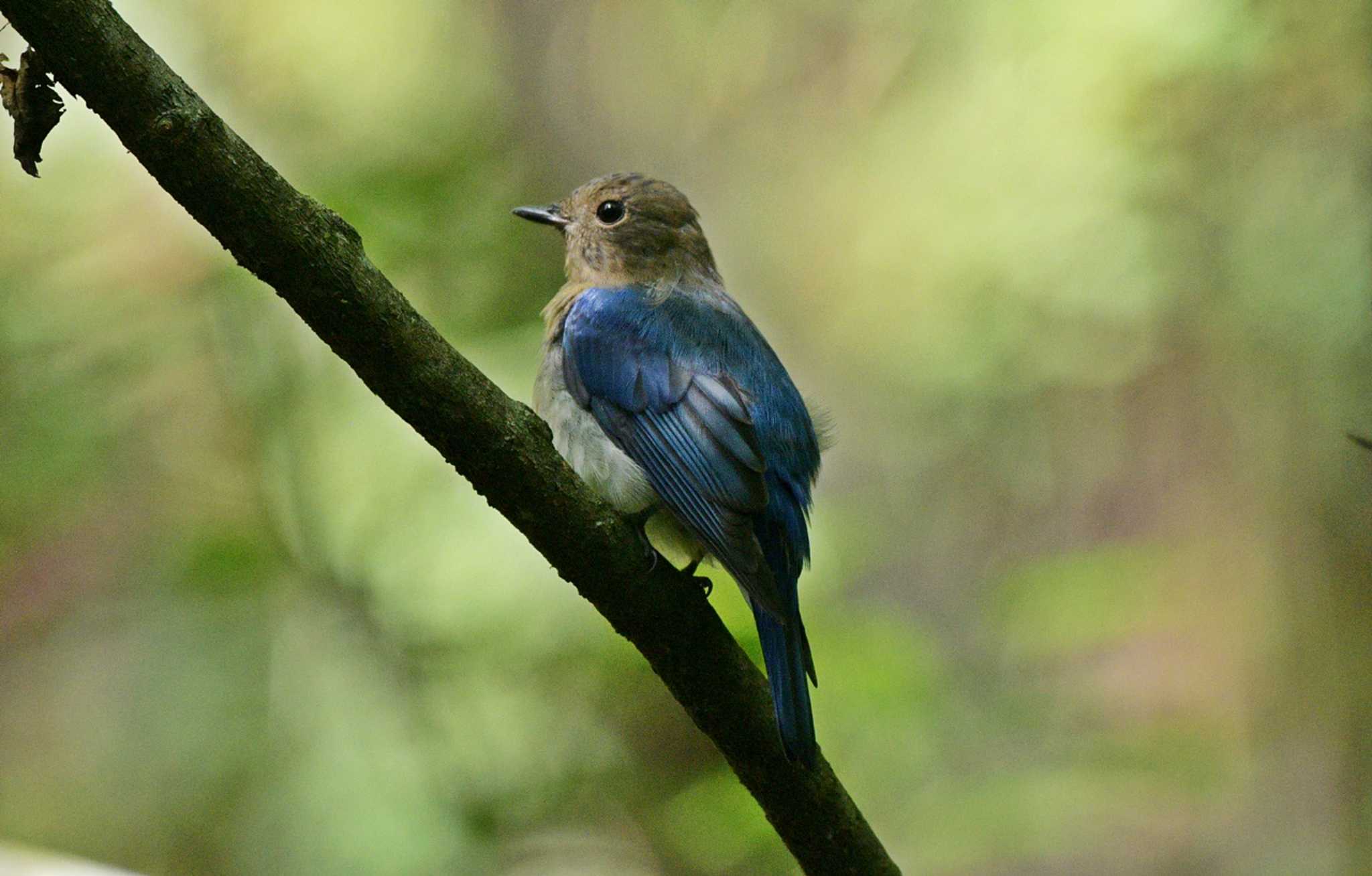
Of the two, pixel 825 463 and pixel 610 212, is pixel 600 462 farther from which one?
pixel 825 463

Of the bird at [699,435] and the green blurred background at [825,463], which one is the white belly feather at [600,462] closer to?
the bird at [699,435]

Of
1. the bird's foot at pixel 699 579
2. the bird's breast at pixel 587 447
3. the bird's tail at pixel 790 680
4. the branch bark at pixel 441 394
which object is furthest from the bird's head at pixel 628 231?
the branch bark at pixel 441 394

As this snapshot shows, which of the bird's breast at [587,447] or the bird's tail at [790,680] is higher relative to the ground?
the bird's breast at [587,447]

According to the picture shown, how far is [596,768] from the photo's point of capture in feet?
12.4

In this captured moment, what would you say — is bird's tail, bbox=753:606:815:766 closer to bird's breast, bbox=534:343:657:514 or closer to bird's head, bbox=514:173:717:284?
bird's breast, bbox=534:343:657:514

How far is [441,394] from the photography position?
6.89 feet

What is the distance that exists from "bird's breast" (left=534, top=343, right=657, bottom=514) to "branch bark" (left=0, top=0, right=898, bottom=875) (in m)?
0.55

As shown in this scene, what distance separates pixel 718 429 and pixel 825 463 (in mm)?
3067

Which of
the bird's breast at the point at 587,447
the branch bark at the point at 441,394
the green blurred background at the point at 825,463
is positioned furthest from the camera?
the green blurred background at the point at 825,463

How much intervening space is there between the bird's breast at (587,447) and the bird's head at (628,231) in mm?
633

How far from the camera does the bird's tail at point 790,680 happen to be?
2.44 meters

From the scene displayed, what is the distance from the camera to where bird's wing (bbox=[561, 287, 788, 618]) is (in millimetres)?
2854

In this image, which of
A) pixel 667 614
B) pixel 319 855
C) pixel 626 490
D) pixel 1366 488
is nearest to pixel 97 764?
pixel 319 855

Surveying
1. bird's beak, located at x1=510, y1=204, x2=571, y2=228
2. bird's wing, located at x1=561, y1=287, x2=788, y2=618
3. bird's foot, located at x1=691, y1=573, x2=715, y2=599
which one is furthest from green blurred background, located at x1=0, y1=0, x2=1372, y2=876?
bird's wing, located at x1=561, y1=287, x2=788, y2=618
